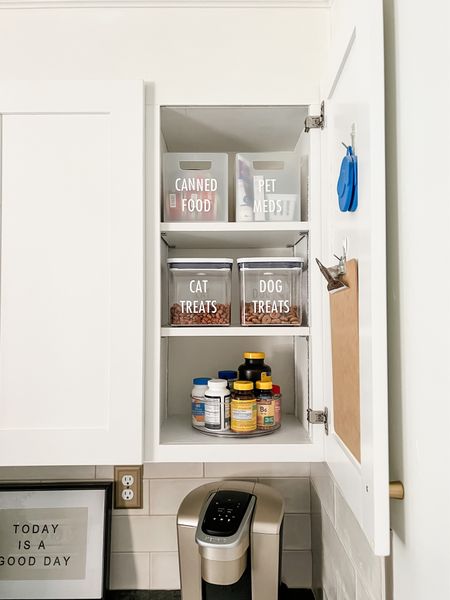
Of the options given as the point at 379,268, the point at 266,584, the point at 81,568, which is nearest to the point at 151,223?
the point at 379,268

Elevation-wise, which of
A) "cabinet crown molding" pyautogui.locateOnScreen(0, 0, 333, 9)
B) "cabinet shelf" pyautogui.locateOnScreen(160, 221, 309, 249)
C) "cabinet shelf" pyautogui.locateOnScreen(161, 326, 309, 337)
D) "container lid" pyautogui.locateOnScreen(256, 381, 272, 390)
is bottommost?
"container lid" pyautogui.locateOnScreen(256, 381, 272, 390)

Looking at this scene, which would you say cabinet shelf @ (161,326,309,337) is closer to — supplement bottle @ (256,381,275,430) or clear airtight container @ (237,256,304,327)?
clear airtight container @ (237,256,304,327)

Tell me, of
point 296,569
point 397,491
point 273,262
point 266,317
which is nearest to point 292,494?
point 296,569

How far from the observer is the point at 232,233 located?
4.19 ft

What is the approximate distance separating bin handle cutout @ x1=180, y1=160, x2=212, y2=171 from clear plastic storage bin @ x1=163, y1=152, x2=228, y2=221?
13 millimetres

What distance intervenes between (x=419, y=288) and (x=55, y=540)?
133 cm

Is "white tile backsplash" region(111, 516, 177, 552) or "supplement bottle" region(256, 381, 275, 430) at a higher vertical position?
"supplement bottle" region(256, 381, 275, 430)

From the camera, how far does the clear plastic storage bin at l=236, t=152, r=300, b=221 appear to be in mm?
1256

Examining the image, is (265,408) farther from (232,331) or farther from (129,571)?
(129,571)

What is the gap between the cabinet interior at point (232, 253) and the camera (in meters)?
1.22

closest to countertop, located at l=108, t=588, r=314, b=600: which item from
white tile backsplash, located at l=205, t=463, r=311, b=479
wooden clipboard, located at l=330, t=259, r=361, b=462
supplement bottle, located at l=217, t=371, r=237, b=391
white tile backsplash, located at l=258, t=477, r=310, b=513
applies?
white tile backsplash, located at l=258, t=477, r=310, b=513

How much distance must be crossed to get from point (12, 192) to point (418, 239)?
3.08 feet

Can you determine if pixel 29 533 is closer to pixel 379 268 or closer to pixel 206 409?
pixel 206 409

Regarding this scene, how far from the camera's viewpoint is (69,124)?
46.6 inches
